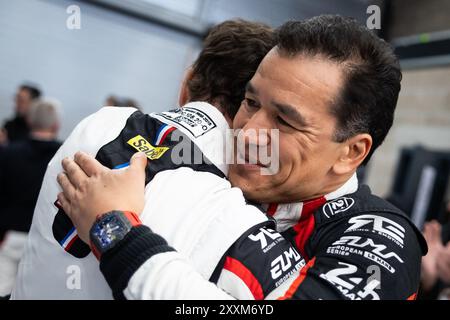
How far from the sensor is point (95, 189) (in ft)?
2.92

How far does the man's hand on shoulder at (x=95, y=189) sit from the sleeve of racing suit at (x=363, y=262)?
12.9 inches

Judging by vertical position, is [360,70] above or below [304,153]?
above

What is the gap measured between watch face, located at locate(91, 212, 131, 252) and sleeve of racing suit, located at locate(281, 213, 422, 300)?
30 cm

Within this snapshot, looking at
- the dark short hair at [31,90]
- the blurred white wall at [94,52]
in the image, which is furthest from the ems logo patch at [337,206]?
the blurred white wall at [94,52]

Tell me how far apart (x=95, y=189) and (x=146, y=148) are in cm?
14

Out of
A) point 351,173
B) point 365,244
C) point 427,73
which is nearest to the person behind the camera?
point 365,244

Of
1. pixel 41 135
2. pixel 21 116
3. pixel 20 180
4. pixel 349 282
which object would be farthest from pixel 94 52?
pixel 349 282

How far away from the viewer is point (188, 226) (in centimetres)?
81

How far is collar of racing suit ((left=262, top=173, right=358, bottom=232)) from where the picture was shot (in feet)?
3.76

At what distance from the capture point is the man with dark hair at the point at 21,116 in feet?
15.0

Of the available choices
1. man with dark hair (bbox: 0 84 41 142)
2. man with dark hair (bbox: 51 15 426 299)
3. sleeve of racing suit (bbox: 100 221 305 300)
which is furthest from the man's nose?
man with dark hair (bbox: 0 84 41 142)
